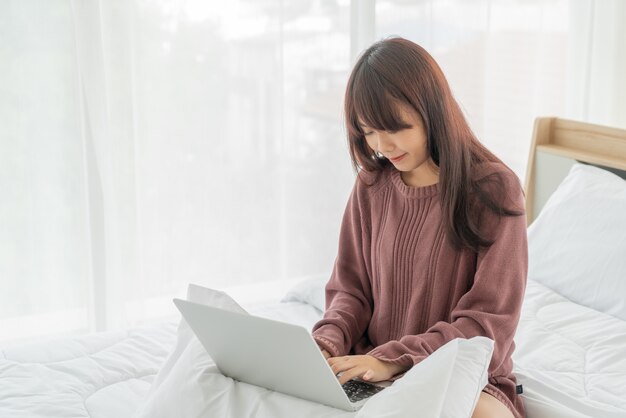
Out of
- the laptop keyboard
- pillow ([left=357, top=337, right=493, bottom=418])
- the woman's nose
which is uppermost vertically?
the woman's nose

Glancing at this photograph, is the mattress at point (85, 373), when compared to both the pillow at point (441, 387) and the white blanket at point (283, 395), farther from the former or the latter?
the pillow at point (441, 387)

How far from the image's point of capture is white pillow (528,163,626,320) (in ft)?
6.52

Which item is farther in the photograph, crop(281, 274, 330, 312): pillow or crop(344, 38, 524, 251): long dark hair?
crop(281, 274, 330, 312): pillow

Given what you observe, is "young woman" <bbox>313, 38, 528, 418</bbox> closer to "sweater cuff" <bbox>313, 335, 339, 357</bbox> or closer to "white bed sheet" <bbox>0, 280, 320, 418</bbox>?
"sweater cuff" <bbox>313, 335, 339, 357</bbox>

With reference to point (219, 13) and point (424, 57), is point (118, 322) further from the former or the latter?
point (424, 57)

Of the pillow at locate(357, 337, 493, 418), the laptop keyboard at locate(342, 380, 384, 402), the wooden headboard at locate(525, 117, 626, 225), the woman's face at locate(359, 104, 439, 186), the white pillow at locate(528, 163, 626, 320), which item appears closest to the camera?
the pillow at locate(357, 337, 493, 418)

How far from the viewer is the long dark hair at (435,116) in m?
1.41

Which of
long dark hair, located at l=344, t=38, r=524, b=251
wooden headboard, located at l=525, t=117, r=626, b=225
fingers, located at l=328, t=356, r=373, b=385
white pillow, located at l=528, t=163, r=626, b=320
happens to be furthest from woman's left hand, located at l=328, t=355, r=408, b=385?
wooden headboard, located at l=525, t=117, r=626, b=225

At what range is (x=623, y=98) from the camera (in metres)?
3.01

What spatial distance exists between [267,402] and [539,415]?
1.68 feet

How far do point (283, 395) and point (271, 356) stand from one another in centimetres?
9

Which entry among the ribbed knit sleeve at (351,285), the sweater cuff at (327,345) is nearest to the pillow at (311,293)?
the ribbed knit sleeve at (351,285)

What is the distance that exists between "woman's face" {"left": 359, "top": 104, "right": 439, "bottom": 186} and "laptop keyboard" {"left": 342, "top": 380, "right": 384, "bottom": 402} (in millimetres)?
392

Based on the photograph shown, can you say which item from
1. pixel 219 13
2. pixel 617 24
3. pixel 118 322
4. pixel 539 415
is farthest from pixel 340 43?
Answer: pixel 539 415
